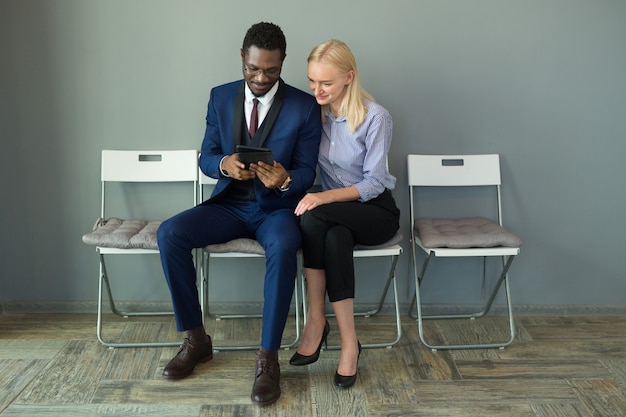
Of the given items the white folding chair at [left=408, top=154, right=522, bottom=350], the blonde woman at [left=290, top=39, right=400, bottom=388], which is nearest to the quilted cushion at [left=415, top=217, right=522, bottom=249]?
the white folding chair at [left=408, top=154, right=522, bottom=350]

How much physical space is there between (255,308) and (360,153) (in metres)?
1.12

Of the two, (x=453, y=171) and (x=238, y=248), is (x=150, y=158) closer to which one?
(x=238, y=248)

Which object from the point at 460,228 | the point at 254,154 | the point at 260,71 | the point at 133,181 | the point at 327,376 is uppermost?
Result: the point at 260,71

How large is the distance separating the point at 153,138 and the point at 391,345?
158 centimetres

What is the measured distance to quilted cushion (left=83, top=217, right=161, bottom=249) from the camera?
299 cm

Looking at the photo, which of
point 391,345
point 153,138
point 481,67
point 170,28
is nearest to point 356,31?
point 481,67

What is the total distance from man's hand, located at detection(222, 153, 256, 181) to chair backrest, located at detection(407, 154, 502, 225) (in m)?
0.96

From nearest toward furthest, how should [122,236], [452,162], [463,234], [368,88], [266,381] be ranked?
[266,381] → [122,236] → [463,234] → [368,88] → [452,162]

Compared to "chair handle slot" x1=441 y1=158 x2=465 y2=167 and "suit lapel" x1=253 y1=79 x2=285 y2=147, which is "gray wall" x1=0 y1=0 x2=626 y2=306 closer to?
"chair handle slot" x1=441 y1=158 x2=465 y2=167

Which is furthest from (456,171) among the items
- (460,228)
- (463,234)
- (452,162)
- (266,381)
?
(266,381)

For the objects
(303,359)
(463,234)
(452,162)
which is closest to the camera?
(303,359)

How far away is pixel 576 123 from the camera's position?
3.48 m

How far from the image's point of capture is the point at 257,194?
9.69ft

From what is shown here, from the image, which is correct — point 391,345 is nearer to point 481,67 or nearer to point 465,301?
point 465,301
